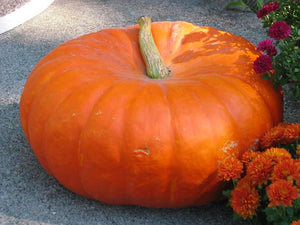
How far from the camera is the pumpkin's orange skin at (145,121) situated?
2209mm

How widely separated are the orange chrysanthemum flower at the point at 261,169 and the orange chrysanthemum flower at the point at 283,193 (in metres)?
0.19

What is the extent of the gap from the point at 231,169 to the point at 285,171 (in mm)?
265

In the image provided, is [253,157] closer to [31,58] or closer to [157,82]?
[157,82]

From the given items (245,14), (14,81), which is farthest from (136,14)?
(14,81)

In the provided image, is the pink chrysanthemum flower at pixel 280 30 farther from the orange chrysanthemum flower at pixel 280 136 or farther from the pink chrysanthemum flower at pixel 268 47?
the orange chrysanthemum flower at pixel 280 136

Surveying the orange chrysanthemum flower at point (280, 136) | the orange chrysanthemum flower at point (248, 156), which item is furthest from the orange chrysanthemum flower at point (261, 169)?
the orange chrysanthemum flower at point (280, 136)

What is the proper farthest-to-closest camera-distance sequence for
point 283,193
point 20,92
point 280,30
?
point 20,92
point 280,30
point 283,193

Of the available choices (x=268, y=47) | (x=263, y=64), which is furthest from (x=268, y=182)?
(x=268, y=47)

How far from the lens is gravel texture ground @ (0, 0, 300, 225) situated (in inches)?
95.1

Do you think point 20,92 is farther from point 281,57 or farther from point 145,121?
point 281,57

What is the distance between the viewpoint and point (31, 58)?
4020 millimetres

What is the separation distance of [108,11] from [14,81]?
143 cm

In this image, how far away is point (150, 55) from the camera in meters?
2.57

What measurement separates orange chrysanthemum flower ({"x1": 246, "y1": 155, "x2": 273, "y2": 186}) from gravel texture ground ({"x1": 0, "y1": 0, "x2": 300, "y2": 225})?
393 millimetres
